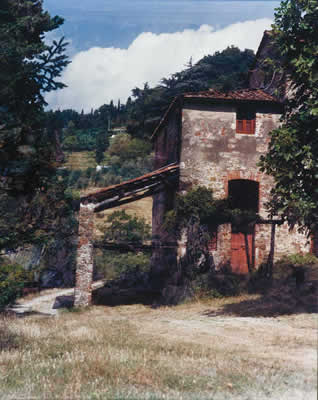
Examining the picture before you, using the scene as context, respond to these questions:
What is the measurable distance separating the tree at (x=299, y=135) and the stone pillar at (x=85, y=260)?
7.82 m

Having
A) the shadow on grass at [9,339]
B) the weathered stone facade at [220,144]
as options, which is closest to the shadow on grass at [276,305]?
the weathered stone facade at [220,144]

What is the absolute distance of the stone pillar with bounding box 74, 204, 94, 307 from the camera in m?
15.2

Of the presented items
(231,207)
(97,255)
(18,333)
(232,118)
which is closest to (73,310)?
(18,333)

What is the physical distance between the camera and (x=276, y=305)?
11906 millimetres

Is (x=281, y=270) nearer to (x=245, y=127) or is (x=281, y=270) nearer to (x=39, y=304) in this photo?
(x=245, y=127)

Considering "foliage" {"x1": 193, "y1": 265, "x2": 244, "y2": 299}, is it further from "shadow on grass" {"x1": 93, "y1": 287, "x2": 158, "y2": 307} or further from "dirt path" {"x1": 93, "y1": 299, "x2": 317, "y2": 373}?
"shadow on grass" {"x1": 93, "y1": 287, "x2": 158, "y2": 307}

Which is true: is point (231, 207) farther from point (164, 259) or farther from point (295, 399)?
point (295, 399)

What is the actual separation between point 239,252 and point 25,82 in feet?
34.2

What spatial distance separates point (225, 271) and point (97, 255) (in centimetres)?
1465

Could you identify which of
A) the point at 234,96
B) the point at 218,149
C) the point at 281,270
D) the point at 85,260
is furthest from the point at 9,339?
the point at 234,96

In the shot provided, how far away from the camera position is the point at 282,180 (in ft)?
31.8

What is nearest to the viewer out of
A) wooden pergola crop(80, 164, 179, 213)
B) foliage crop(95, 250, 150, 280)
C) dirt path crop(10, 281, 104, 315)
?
wooden pergola crop(80, 164, 179, 213)

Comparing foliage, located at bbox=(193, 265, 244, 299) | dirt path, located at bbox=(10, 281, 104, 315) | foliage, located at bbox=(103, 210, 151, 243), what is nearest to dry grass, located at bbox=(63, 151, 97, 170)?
foliage, located at bbox=(103, 210, 151, 243)

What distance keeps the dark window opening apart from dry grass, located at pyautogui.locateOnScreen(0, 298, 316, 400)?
7552 mm
